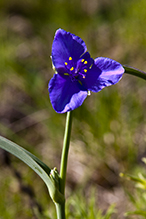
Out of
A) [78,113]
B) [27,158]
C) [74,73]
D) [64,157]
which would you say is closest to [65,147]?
[64,157]

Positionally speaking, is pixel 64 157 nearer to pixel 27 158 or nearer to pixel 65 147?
pixel 65 147

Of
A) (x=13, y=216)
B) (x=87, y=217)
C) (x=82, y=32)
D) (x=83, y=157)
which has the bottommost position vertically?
(x=83, y=157)

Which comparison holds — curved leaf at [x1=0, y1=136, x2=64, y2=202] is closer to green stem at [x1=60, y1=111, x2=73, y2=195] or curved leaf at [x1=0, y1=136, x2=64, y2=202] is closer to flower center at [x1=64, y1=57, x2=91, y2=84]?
green stem at [x1=60, y1=111, x2=73, y2=195]

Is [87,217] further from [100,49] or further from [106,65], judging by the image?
[100,49]

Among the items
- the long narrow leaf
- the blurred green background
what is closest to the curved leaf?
the long narrow leaf

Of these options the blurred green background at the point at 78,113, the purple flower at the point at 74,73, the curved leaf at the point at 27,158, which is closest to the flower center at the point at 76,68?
the purple flower at the point at 74,73

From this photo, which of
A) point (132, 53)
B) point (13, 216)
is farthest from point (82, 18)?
point (13, 216)

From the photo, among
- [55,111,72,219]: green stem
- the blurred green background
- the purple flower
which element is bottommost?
the blurred green background
